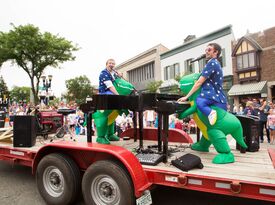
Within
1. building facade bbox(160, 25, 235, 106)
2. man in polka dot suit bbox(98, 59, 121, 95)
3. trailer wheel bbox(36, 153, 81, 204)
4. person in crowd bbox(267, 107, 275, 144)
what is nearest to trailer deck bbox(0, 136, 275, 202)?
trailer wheel bbox(36, 153, 81, 204)

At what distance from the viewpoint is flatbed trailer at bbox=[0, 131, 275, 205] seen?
2746 millimetres

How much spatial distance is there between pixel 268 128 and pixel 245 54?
13246mm

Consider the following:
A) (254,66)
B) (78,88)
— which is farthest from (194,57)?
(78,88)

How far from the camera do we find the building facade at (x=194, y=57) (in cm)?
2325

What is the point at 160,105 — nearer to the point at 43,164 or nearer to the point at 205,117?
the point at 205,117

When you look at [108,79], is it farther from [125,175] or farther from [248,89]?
[248,89]

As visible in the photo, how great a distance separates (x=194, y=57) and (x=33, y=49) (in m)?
15.6

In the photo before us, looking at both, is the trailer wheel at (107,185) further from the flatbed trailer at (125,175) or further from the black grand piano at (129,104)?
the black grand piano at (129,104)

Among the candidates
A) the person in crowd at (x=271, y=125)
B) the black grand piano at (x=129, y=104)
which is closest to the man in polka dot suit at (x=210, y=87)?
the black grand piano at (x=129, y=104)

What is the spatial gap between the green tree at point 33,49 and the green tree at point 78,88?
26547mm

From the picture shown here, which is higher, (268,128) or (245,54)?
(245,54)

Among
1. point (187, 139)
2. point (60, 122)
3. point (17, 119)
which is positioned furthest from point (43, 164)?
point (60, 122)

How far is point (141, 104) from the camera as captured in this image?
4.41m

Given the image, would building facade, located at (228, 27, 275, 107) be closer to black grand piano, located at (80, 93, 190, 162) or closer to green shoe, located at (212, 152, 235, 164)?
black grand piano, located at (80, 93, 190, 162)
